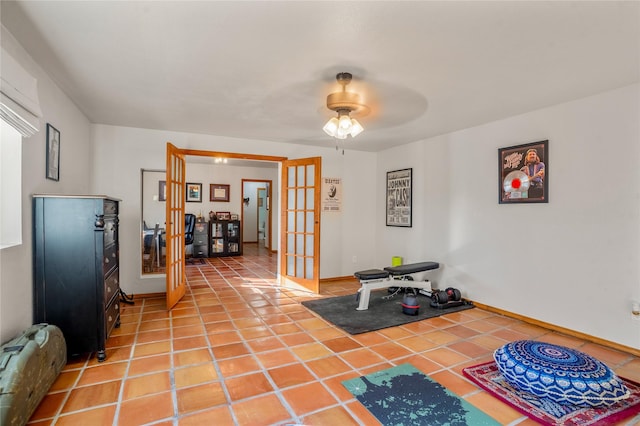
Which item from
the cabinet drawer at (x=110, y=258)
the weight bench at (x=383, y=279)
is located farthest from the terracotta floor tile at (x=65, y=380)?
the weight bench at (x=383, y=279)

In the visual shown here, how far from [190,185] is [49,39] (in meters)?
6.31

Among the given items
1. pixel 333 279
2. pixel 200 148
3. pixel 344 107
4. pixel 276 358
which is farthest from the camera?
pixel 333 279

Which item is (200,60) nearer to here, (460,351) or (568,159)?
(460,351)

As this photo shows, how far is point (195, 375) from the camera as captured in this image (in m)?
2.34

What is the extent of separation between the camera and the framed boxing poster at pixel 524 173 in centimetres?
336

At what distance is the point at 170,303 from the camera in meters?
3.83

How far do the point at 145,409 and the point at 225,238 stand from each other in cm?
629

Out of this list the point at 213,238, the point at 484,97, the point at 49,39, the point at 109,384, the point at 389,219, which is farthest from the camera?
the point at 213,238

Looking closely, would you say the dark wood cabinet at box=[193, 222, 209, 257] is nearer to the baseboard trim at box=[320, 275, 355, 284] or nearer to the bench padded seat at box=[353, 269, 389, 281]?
the baseboard trim at box=[320, 275, 355, 284]

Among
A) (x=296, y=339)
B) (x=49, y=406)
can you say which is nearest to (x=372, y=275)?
(x=296, y=339)

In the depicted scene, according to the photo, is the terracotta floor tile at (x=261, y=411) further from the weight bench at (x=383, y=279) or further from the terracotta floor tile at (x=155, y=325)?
the weight bench at (x=383, y=279)

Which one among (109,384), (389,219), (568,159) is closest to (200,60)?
(109,384)

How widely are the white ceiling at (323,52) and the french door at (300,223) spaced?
157 cm

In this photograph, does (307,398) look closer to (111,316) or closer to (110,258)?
(111,316)
